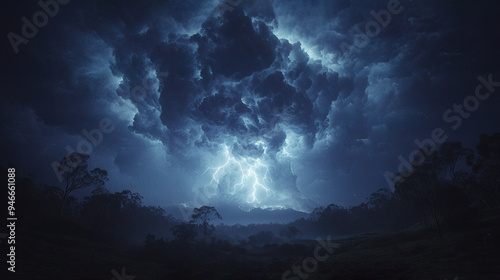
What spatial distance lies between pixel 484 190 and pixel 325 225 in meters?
60.0

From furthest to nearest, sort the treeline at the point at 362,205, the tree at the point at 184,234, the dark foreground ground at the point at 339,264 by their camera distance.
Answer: the tree at the point at 184,234
the treeline at the point at 362,205
the dark foreground ground at the point at 339,264

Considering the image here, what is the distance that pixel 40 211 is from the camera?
47062mm

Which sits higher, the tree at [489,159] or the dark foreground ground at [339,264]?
the tree at [489,159]

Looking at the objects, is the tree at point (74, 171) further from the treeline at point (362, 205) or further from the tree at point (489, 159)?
the tree at point (489, 159)

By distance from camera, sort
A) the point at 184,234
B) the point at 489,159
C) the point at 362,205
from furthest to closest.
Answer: the point at 362,205, the point at 184,234, the point at 489,159

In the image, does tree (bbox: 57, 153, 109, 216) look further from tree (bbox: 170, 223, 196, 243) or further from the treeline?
tree (bbox: 170, 223, 196, 243)

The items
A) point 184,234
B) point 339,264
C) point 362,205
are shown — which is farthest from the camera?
point 362,205

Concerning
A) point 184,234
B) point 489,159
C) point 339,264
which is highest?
point 489,159

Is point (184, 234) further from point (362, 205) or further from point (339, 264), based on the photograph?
point (362, 205)

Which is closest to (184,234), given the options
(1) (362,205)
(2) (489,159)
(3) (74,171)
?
(3) (74,171)

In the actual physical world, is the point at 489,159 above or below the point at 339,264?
above

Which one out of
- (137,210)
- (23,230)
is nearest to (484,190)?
(23,230)

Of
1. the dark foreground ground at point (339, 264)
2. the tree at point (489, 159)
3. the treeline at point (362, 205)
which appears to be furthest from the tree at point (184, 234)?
the tree at point (489, 159)

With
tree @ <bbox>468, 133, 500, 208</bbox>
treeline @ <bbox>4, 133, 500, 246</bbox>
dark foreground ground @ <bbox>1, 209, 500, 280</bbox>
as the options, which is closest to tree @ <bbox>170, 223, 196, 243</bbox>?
treeline @ <bbox>4, 133, 500, 246</bbox>
